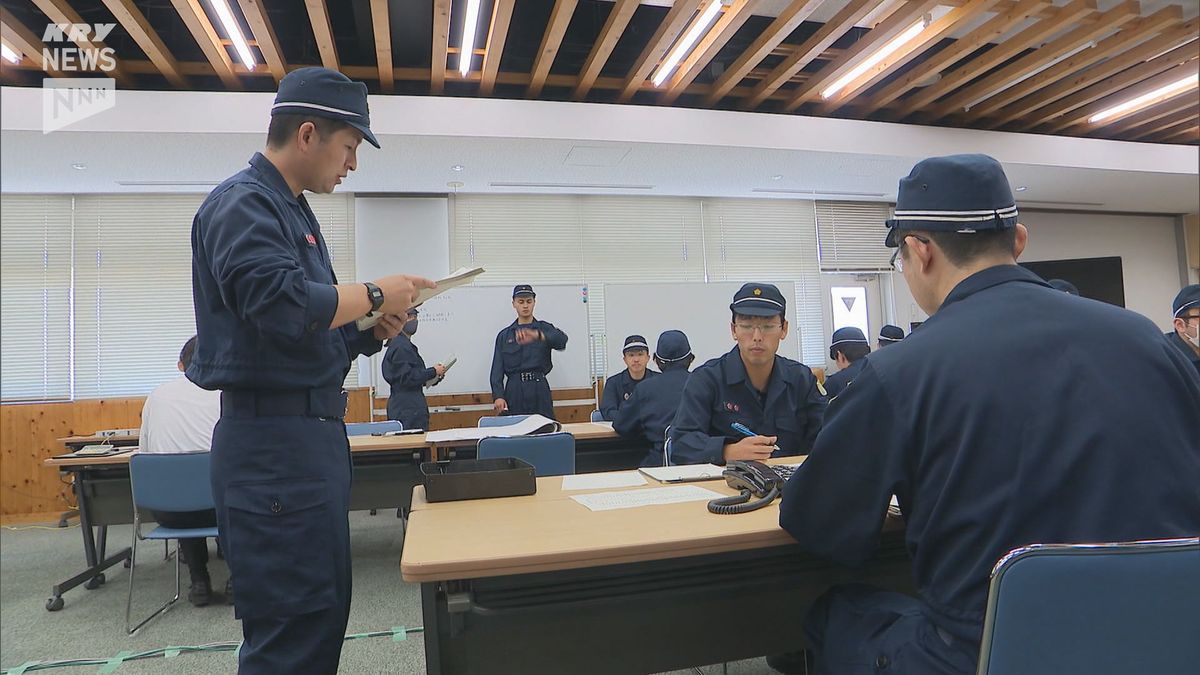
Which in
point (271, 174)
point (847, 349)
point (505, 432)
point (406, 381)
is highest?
point (271, 174)

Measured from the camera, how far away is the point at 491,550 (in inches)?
46.6

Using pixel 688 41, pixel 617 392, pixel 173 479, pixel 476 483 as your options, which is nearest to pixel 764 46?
pixel 688 41

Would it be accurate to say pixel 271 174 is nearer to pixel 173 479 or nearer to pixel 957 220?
pixel 957 220

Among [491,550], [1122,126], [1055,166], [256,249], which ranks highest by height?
[1122,126]

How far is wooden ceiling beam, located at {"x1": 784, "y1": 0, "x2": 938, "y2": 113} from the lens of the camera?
13.8ft

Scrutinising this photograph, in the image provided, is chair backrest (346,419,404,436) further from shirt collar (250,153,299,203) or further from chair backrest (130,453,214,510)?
shirt collar (250,153,299,203)

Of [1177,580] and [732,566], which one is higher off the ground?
[1177,580]

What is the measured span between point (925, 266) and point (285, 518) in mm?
1362

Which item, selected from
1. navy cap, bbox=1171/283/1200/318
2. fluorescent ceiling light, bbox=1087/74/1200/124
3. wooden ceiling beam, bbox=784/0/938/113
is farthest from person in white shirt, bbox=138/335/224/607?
fluorescent ceiling light, bbox=1087/74/1200/124

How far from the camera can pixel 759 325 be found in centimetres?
240

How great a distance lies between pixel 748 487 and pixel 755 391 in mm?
901

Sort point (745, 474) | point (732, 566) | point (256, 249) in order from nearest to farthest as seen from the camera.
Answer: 1. point (256, 249)
2. point (732, 566)
3. point (745, 474)

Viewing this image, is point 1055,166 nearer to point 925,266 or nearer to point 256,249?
point 925,266

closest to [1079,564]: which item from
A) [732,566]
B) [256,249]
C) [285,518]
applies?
[732,566]
